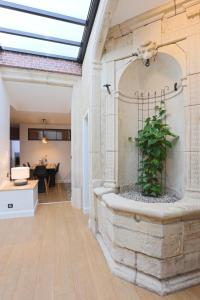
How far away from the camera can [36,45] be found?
11.5 ft

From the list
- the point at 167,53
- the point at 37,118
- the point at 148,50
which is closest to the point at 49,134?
the point at 37,118

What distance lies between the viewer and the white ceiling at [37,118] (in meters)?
6.21

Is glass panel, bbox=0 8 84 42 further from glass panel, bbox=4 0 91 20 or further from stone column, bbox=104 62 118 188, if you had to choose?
stone column, bbox=104 62 118 188

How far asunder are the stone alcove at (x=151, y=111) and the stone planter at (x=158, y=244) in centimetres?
63

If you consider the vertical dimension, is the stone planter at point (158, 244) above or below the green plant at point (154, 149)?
below

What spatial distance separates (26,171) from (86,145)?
1.47 metres

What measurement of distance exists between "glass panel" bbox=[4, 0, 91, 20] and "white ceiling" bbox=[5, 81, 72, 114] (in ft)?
5.33

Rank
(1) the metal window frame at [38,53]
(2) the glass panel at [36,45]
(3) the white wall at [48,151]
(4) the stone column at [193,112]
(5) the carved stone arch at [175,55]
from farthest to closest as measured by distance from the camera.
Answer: (3) the white wall at [48,151] < (1) the metal window frame at [38,53] < (2) the glass panel at [36,45] < (5) the carved stone arch at [175,55] < (4) the stone column at [193,112]

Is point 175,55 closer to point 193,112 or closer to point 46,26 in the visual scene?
point 193,112

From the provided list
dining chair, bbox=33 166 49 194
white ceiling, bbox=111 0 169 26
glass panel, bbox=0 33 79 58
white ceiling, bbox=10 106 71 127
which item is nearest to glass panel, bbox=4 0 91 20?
white ceiling, bbox=111 0 169 26

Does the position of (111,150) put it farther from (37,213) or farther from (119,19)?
(37,213)

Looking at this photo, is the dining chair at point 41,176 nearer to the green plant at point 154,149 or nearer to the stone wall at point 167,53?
the stone wall at point 167,53

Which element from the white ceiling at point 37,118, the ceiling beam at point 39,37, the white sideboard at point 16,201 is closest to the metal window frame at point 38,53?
the ceiling beam at point 39,37

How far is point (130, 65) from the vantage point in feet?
8.41
